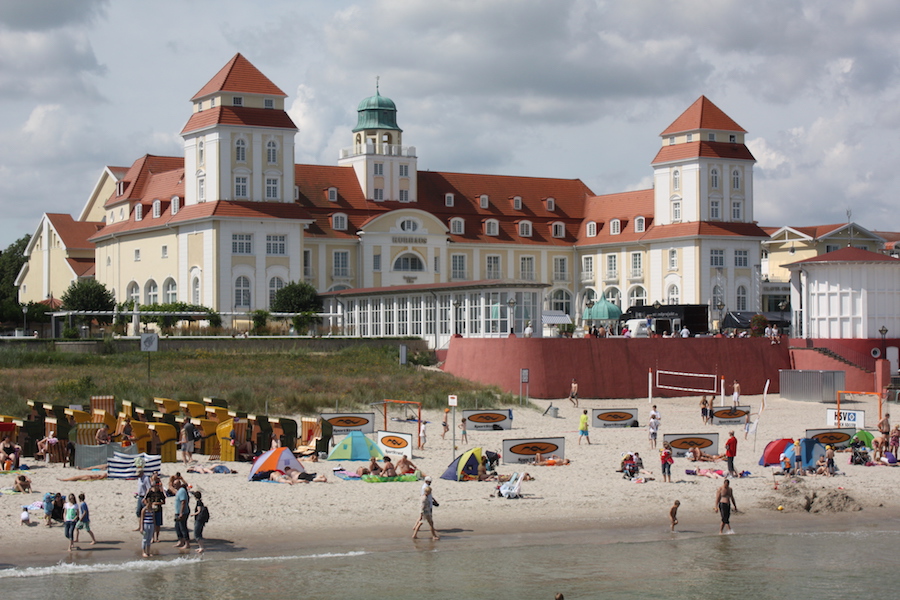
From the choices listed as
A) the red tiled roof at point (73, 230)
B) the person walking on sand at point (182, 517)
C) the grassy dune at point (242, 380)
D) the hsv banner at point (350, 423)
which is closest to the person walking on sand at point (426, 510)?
the person walking on sand at point (182, 517)

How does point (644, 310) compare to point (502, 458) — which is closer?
point (502, 458)

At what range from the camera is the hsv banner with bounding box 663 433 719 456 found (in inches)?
1451

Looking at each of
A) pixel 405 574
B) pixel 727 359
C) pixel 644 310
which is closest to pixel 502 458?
pixel 405 574

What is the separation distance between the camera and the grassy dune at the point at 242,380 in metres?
44.4

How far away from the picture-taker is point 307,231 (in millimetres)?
80438

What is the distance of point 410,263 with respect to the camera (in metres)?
83.7

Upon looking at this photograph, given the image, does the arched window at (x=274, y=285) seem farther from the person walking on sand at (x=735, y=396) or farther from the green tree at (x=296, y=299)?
the person walking on sand at (x=735, y=396)

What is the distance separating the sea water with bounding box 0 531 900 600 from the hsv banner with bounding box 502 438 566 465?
7744 millimetres

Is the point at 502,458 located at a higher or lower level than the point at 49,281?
lower

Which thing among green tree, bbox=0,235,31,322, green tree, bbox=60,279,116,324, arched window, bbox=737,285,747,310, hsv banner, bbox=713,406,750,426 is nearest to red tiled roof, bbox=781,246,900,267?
hsv banner, bbox=713,406,750,426

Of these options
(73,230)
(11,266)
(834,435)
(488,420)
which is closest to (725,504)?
(834,435)

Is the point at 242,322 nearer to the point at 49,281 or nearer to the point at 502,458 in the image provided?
the point at 49,281

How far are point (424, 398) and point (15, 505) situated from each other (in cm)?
2183

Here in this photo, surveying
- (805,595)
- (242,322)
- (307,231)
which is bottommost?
(805,595)
